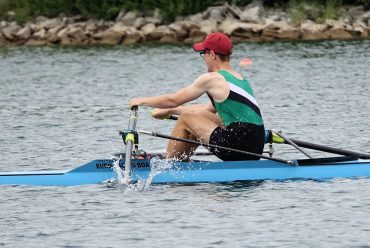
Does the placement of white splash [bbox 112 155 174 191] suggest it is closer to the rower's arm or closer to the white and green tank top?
the rower's arm

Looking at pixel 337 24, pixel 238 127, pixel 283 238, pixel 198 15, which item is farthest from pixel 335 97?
pixel 198 15

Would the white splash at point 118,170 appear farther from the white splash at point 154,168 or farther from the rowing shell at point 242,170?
the white splash at point 154,168

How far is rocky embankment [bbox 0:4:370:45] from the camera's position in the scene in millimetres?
55719

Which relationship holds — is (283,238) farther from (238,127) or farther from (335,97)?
(335,97)

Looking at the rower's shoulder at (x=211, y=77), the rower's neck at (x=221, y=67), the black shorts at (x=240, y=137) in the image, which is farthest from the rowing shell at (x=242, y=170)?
the rower's neck at (x=221, y=67)

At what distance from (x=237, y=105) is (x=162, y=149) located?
4.89 metres

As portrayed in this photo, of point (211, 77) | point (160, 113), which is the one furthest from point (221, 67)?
point (160, 113)

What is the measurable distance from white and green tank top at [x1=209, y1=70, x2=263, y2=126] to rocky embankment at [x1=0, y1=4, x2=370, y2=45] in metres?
40.3

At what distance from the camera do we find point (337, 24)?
56.2m

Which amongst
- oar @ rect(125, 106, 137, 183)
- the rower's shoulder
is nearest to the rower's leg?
the rower's shoulder

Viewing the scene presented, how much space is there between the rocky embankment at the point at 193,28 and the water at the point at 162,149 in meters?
11.3

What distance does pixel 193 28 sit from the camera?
191ft

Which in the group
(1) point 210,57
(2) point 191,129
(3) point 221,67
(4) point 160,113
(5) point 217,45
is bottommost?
(2) point 191,129

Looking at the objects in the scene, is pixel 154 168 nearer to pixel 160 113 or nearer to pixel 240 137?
pixel 160 113
